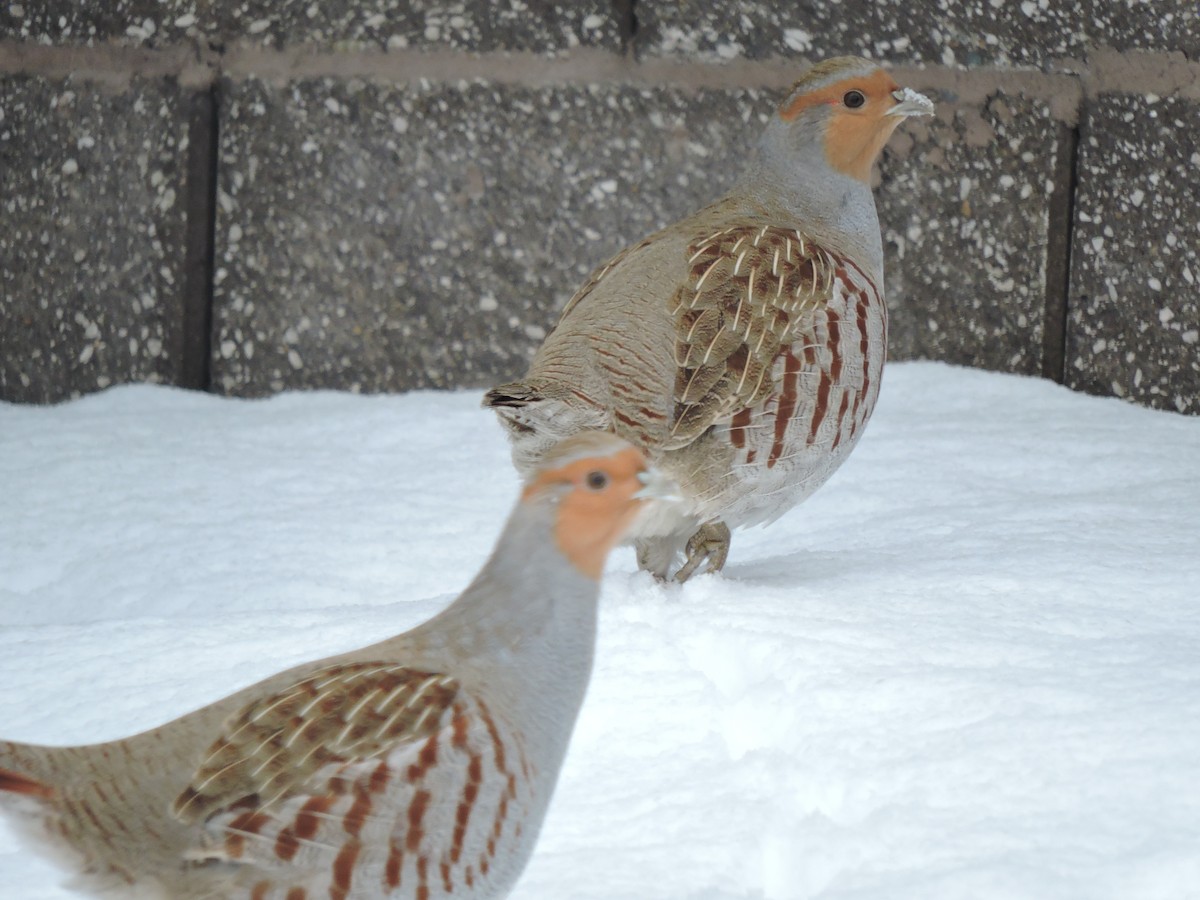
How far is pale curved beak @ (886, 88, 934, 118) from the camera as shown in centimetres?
242

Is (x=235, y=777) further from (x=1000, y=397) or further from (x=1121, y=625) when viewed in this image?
(x=1000, y=397)

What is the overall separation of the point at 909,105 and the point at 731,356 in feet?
2.04

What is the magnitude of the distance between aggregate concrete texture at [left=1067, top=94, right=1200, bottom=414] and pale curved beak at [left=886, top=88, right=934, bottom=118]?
3.92 ft

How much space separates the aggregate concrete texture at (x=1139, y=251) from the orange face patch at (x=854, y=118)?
1185 mm

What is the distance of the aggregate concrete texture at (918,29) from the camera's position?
3365 mm

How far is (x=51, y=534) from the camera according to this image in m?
2.72

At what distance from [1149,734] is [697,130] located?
2.14 meters

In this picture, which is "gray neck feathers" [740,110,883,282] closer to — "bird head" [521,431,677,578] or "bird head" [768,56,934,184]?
"bird head" [768,56,934,184]

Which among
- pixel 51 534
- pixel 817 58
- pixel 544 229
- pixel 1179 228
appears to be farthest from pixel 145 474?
pixel 1179 228

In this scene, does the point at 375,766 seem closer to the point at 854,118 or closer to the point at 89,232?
the point at 854,118

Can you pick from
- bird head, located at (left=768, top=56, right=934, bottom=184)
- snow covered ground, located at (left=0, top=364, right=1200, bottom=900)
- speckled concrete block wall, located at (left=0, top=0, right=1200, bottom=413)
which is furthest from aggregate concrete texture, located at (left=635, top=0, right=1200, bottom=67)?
bird head, located at (left=768, top=56, right=934, bottom=184)

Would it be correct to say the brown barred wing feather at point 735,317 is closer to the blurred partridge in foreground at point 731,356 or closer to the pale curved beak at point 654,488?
the blurred partridge in foreground at point 731,356

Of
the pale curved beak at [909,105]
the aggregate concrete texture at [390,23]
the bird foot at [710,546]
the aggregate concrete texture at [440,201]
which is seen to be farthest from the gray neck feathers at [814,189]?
the aggregate concrete texture at [390,23]

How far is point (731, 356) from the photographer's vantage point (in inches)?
85.0
